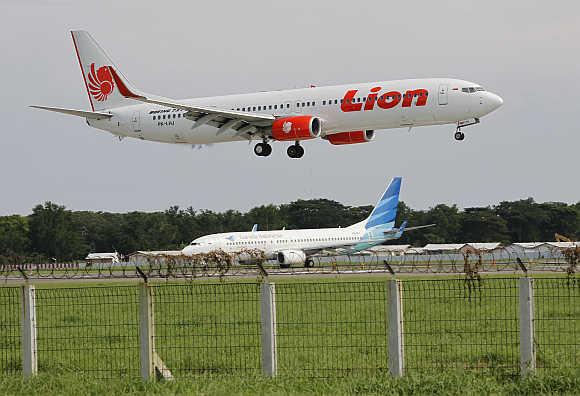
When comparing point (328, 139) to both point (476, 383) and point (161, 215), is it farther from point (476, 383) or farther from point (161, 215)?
point (161, 215)

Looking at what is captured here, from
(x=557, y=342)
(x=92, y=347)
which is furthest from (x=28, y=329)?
(x=557, y=342)

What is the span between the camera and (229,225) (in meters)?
121

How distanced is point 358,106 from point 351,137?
14.4 feet

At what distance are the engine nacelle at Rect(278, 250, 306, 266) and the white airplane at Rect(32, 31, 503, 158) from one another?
17.6m

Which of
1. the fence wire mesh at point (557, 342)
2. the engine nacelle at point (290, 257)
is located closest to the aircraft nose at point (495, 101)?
the fence wire mesh at point (557, 342)

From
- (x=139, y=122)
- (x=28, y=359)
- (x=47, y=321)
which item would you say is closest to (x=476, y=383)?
(x=28, y=359)

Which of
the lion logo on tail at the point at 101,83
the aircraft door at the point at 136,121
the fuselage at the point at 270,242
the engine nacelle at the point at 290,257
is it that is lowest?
the engine nacelle at the point at 290,257

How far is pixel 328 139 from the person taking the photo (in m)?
48.9

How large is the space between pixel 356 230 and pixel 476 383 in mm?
65727

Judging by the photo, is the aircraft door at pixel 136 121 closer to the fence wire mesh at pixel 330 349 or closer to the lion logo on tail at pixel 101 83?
the lion logo on tail at pixel 101 83

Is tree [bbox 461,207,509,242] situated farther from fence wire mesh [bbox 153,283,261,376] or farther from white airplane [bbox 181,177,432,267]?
fence wire mesh [bbox 153,283,261,376]

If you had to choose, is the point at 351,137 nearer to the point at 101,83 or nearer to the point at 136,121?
the point at 136,121

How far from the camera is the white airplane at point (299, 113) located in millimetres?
42781

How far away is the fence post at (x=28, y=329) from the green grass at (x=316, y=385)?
2.28 ft
